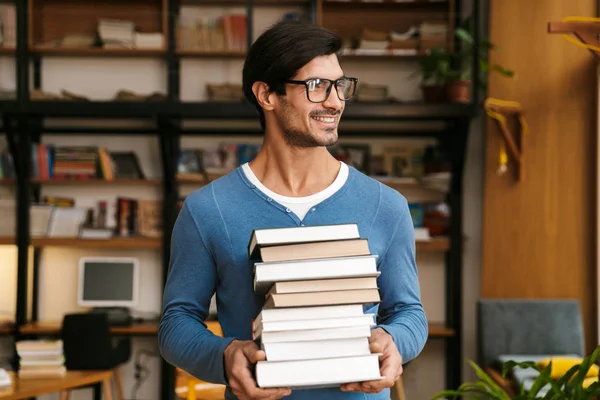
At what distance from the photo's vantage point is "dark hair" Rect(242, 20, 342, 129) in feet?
4.72

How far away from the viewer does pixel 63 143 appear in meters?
6.50

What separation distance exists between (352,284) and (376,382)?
0.15 metres

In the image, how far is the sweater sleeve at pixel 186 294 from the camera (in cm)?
146

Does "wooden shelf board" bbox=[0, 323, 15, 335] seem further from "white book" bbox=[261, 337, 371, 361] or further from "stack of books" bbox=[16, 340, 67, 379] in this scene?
"white book" bbox=[261, 337, 371, 361]

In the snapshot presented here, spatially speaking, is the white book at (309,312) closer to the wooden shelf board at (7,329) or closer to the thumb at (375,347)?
the thumb at (375,347)

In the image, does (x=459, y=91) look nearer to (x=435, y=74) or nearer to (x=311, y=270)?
(x=435, y=74)

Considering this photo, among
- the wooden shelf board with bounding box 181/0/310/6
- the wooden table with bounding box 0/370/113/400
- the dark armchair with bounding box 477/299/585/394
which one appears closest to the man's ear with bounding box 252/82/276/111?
the wooden table with bounding box 0/370/113/400

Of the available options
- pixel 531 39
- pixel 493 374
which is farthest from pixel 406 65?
pixel 493 374

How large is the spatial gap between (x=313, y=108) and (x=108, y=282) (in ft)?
16.8

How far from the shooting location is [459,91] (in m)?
5.76

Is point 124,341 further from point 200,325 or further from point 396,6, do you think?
point 200,325

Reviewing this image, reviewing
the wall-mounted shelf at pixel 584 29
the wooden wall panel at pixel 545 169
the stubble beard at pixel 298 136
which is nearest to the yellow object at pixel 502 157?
the wooden wall panel at pixel 545 169

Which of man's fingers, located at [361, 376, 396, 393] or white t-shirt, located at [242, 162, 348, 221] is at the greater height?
white t-shirt, located at [242, 162, 348, 221]

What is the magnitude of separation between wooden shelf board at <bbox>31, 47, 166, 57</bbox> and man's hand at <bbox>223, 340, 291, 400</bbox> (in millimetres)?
4933
